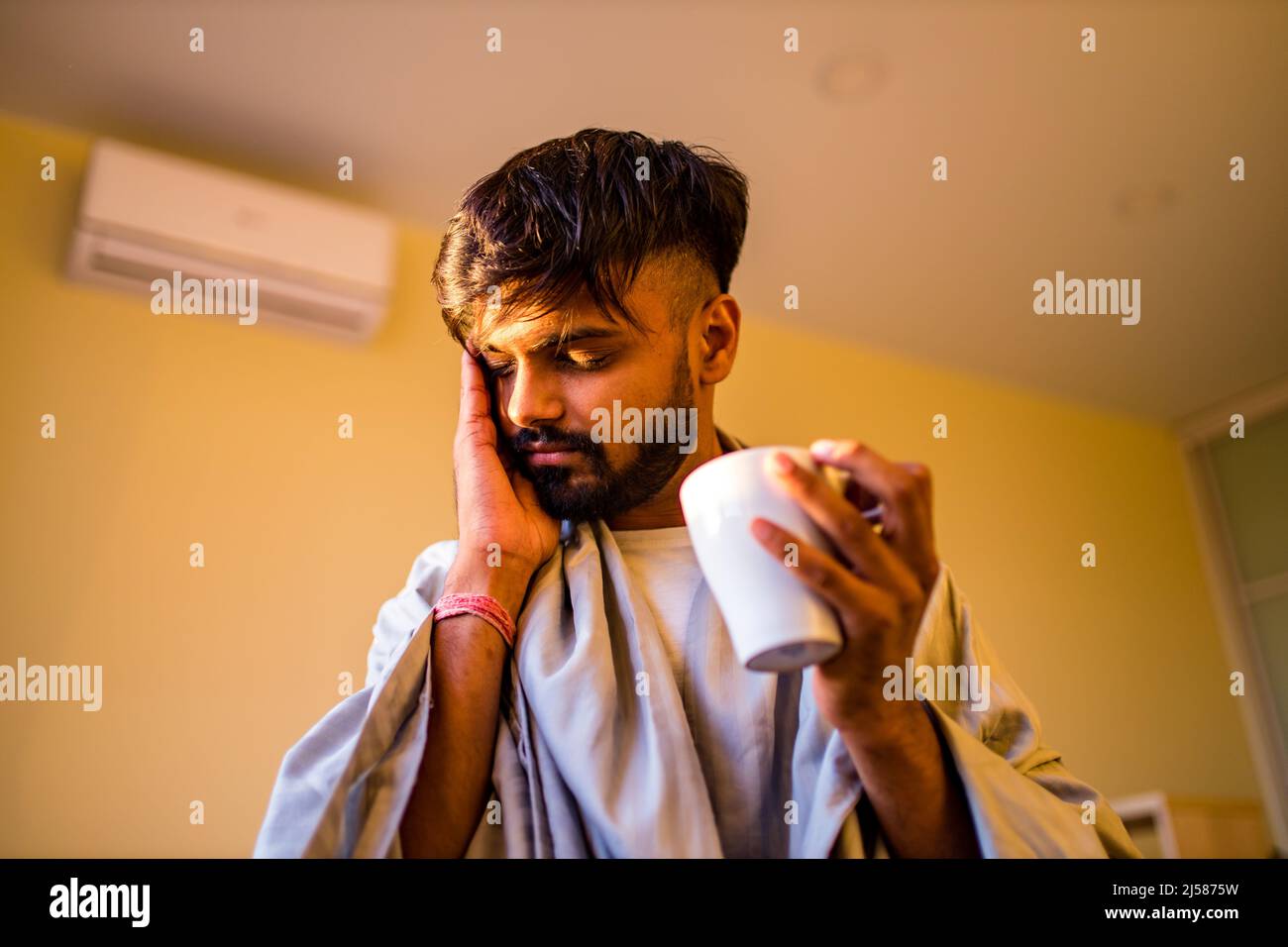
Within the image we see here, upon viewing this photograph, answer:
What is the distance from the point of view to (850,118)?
1.90 metres

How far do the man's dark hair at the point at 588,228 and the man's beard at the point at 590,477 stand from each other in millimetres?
98

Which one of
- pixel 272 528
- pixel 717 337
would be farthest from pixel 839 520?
pixel 272 528

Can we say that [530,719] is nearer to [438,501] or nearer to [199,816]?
[199,816]

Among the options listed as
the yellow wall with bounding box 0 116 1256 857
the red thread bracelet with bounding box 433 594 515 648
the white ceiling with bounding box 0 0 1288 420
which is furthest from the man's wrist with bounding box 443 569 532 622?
the white ceiling with bounding box 0 0 1288 420

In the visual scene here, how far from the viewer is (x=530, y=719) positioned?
618 millimetres

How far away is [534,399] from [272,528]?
3.44 ft

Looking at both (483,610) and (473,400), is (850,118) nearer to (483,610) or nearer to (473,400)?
(473,400)

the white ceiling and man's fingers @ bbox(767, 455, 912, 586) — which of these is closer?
man's fingers @ bbox(767, 455, 912, 586)

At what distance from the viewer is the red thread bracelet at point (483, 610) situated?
639 mm

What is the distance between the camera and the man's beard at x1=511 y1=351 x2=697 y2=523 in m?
0.74

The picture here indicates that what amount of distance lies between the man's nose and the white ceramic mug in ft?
0.93

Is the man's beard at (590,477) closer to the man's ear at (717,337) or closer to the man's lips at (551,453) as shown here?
the man's lips at (551,453)

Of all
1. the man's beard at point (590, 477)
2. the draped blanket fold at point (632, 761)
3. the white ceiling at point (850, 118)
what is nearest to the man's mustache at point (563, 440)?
the man's beard at point (590, 477)

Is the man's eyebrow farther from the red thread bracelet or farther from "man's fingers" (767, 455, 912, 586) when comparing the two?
"man's fingers" (767, 455, 912, 586)
